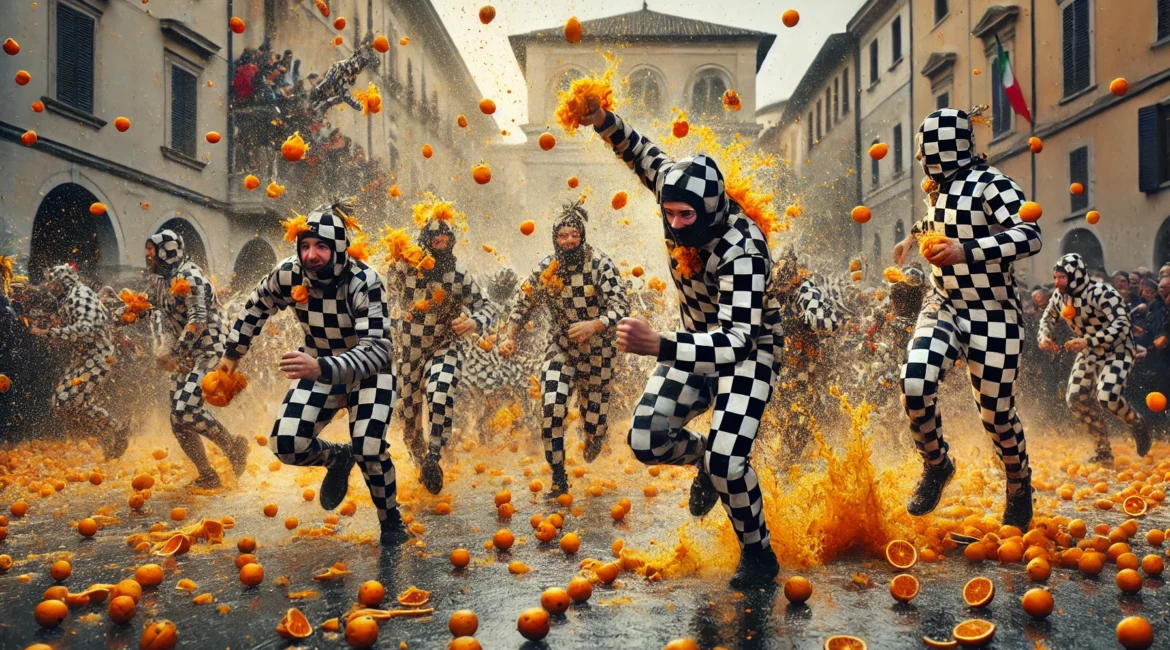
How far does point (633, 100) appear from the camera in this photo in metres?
27.0

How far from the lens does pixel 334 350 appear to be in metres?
5.45

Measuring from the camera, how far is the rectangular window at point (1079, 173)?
16.7 metres

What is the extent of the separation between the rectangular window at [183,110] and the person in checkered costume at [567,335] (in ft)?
40.9

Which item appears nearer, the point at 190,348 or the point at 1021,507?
the point at 1021,507

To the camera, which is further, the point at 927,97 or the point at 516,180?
the point at 516,180

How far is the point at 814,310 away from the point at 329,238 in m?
4.05

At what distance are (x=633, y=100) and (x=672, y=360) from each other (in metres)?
24.2

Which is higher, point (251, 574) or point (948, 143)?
point (948, 143)

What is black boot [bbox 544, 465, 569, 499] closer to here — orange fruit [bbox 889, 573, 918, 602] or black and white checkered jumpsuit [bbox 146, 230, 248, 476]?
black and white checkered jumpsuit [bbox 146, 230, 248, 476]

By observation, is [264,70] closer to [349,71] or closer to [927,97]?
[349,71]

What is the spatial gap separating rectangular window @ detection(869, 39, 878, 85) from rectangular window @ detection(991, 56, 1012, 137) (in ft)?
19.5

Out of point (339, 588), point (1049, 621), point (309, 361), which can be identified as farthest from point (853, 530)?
point (309, 361)

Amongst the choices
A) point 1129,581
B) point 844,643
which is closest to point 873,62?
point 1129,581

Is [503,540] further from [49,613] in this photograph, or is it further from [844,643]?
[844,643]
